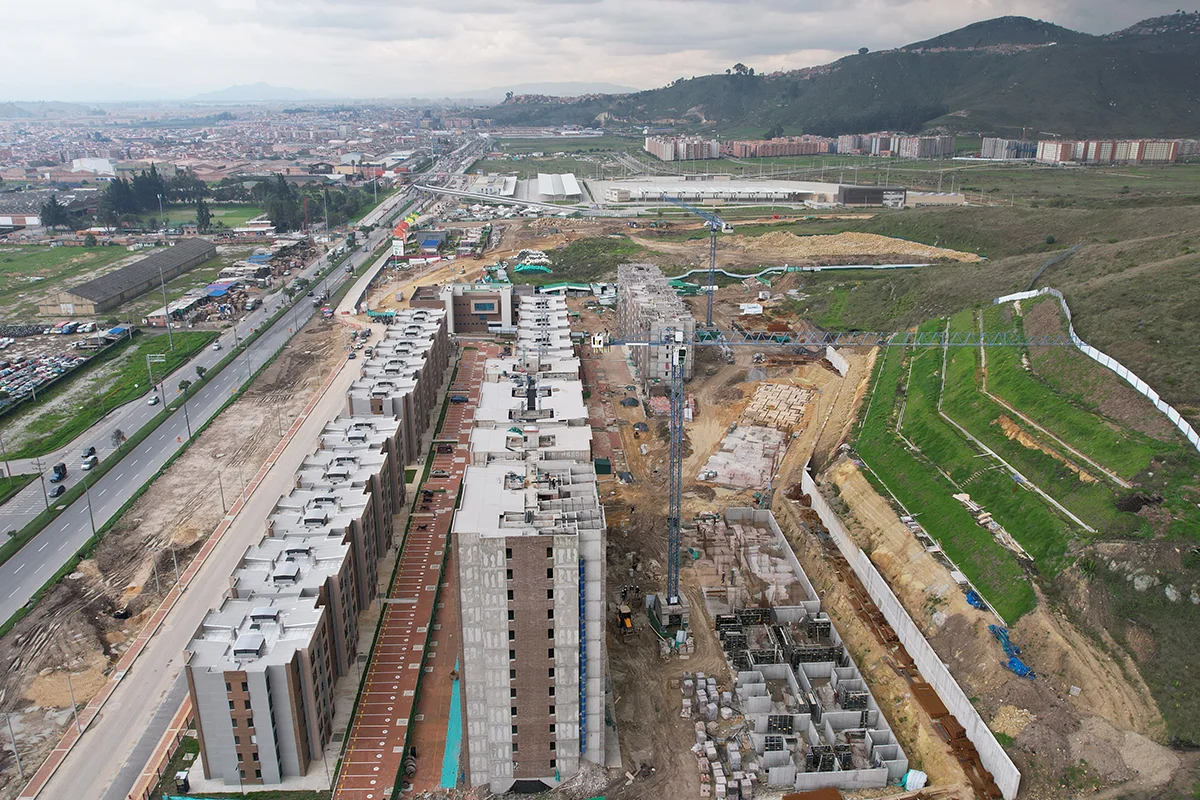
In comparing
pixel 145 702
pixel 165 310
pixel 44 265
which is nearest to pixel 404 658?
pixel 145 702

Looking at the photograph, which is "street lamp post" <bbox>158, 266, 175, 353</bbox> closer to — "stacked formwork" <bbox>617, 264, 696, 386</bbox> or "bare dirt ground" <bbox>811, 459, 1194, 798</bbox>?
"stacked formwork" <bbox>617, 264, 696, 386</bbox>

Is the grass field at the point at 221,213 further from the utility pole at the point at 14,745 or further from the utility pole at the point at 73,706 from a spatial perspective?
the utility pole at the point at 14,745

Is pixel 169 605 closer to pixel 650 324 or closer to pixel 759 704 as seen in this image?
pixel 759 704

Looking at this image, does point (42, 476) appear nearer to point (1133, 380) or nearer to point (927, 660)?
point (927, 660)

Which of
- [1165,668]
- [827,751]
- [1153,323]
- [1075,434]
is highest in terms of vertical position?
[1153,323]


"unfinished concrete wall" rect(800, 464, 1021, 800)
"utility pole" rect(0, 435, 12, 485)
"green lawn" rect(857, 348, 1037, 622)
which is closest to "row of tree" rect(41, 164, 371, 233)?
"utility pole" rect(0, 435, 12, 485)

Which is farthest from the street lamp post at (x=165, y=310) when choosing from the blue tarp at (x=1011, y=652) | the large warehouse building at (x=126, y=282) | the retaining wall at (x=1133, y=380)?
the retaining wall at (x=1133, y=380)

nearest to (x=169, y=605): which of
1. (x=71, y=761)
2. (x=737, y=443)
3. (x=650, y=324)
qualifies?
(x=71, y=761)
